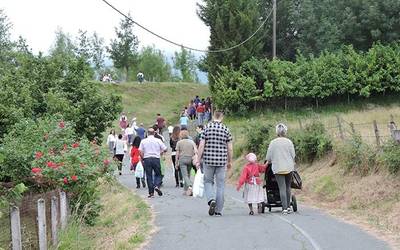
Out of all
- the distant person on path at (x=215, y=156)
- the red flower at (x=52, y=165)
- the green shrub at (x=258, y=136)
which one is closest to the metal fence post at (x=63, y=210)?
the red flower at (x=52, y=165)

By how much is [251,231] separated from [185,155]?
26.2 feet

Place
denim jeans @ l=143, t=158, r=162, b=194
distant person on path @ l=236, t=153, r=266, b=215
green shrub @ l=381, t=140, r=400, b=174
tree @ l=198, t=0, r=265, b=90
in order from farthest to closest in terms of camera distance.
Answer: tree @ l=198, t=0, r=265, b=90 < denim jeans @ l=143, t=158, r=162, b=194 < green shrub @ l=381, t=140, r=400, b=174 < distant person on path @ l=236, t=153, r=266, b=215

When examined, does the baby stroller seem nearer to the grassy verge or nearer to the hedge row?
the grassy verge

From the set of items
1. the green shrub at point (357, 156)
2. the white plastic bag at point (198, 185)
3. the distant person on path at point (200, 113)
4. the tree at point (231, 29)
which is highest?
the tree at point (231, 29)

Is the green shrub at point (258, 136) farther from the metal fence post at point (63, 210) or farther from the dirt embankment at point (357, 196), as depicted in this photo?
the metal fence post at point (63, 210)

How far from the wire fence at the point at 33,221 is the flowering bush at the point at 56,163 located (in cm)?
42

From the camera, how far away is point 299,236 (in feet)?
36.8

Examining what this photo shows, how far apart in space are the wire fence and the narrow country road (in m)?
1.52

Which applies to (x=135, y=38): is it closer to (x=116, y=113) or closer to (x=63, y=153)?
(x=116, y=113)

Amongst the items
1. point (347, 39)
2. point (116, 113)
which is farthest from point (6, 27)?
point (116, 113)

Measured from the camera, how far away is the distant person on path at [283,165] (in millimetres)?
14164

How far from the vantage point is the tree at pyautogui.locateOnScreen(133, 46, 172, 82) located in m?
97.9

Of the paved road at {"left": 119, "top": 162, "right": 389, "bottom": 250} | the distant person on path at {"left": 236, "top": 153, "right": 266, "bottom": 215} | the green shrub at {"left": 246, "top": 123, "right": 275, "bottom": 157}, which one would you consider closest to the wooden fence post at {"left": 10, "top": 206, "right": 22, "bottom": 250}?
the paved road at {"left": 119, "top": 162, "right": 389, "bottom": 250}

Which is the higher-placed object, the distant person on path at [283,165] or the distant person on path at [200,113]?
the distant person on path at [200,113]
